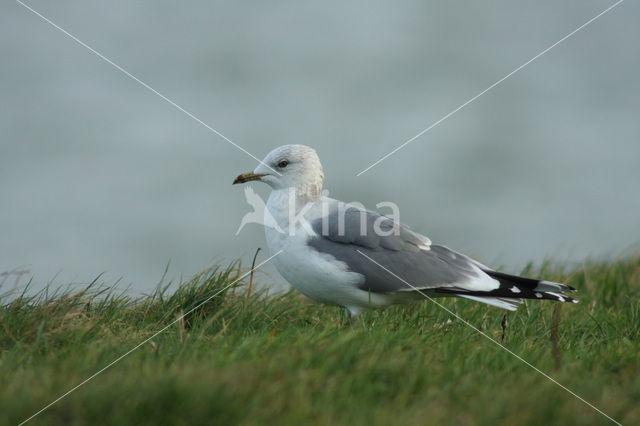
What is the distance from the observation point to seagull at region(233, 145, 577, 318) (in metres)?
5.35

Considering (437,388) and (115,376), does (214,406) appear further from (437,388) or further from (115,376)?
(437,388)

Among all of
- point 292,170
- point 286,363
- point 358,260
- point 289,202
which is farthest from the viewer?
point 292,170

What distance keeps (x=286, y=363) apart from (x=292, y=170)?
244 centimetres

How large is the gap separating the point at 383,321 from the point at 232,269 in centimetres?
128

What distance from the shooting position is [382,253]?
18.1ft

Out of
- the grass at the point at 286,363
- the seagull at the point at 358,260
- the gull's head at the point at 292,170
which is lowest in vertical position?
the grass at the point at 286,363

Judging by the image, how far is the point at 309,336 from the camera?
4.23 metres

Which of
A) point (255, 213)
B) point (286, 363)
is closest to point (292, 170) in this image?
point (255, 213)

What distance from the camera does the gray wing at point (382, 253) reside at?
5.37m

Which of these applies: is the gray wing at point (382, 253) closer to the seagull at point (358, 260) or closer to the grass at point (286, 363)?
the seagull at point (358, 260)

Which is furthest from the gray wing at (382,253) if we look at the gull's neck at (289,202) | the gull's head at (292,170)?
the gull's head at (292,170)

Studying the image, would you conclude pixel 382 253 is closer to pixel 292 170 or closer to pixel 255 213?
Result: pixel 292 170

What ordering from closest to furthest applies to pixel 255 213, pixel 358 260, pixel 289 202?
pixel 358 260, pixel 289 202, pixel 255 213

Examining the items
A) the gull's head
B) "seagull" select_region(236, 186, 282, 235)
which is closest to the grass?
"seagull" select_region(236, 186, 282, 235)
